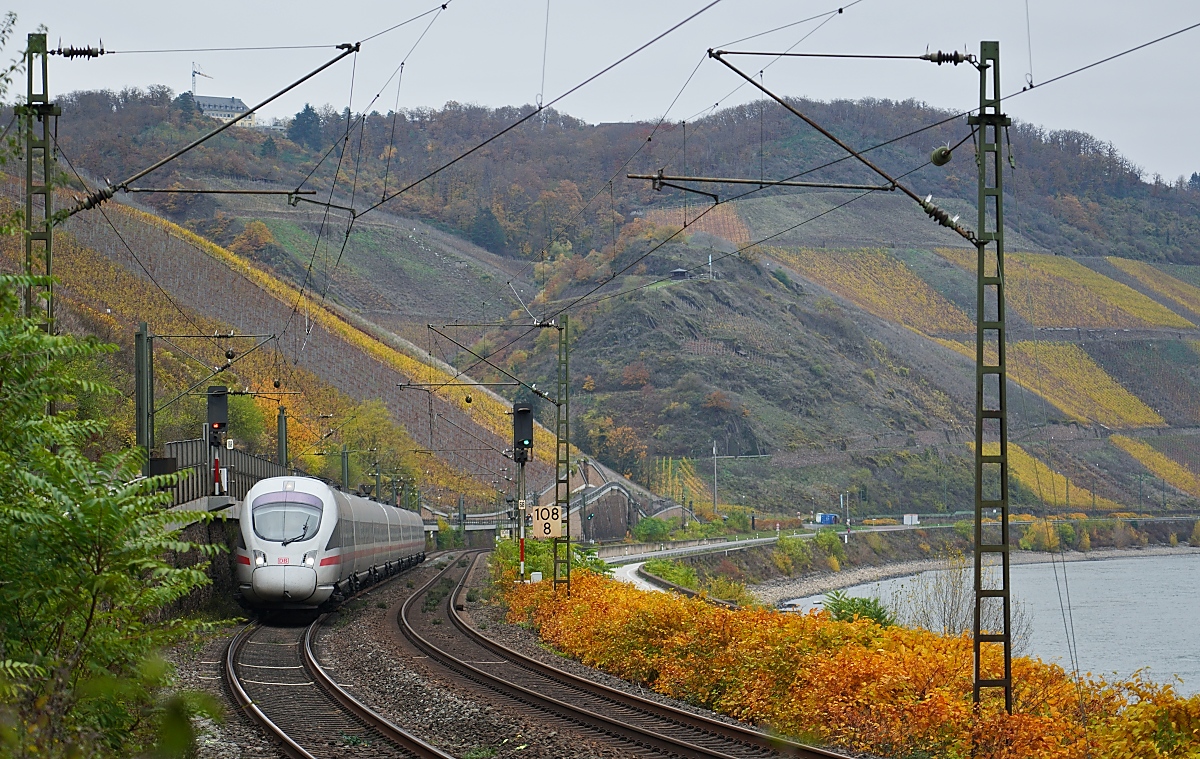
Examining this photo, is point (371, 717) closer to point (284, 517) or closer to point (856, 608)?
point (284, 517)

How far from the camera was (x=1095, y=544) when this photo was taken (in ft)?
Result: 445

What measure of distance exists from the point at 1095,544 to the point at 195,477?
120127mm

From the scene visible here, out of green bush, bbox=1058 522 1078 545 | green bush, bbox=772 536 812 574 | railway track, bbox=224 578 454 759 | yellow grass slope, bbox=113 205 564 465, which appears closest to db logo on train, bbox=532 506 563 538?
railway track, bbox=224 578 454 759

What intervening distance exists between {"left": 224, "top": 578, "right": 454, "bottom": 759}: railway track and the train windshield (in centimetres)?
356

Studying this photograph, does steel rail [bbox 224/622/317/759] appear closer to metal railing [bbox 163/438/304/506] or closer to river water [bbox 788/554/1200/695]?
metal railing [bbox 163/438/304/506]

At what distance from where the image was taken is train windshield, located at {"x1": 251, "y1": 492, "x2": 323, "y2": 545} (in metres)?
29.6

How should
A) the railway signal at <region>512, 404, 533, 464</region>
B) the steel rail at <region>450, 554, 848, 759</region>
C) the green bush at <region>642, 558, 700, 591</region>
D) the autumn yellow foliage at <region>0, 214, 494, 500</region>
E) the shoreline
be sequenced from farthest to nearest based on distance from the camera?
1. the shoreline
2. the autumn yellow foliage at <region>0, 214, 494, 500</region>
3. the green bush at <region>642, 558, 700, 591</region>
4. the railway signal at <region>512, 404, 533, 464</region>
5. the steel rail at <region>450, 554, 848, 759</region>

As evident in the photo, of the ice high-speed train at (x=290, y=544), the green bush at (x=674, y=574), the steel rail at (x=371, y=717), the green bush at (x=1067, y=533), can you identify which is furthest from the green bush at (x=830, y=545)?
the steel rail at (x=371, y=717)

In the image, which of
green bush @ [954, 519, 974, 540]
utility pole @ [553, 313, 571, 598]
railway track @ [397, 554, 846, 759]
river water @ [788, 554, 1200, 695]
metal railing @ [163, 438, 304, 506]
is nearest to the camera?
railway track @ [397, 554, 846, 759]

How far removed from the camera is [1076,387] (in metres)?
191

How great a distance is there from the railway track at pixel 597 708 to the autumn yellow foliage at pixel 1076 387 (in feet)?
540

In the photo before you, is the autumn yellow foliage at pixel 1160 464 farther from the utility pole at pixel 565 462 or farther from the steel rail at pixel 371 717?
the steel rail at pixel 371 717

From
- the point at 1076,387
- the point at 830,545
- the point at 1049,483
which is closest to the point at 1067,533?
the point at 1049,483

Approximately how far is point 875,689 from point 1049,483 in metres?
146
